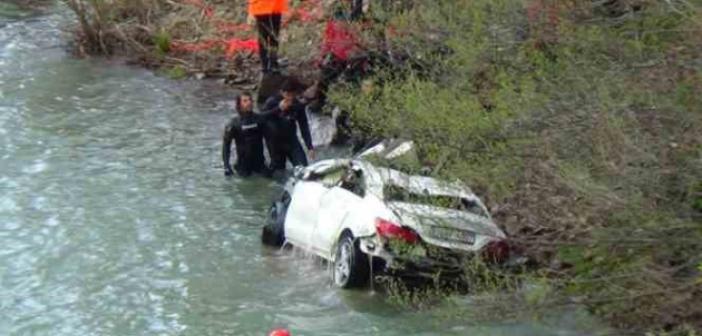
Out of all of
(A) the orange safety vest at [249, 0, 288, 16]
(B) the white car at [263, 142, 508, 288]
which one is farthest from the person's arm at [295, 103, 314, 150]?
(A) the orange safety vest at [249, 0, 288, 16]

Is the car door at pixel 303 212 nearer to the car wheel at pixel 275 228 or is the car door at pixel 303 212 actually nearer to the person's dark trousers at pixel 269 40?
the car wheel at pixel 275 228

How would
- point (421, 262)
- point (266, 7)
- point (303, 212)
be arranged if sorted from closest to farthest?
point (421, 262)
point (303, 212)
point (266, 7)

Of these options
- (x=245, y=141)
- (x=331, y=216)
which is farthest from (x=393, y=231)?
(x=245, y=141)

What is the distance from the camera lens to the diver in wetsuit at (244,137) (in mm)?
22516

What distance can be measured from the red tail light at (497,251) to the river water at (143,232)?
713 millimetres

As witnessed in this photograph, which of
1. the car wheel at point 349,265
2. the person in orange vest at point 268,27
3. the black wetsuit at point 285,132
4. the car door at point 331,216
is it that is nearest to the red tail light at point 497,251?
the car wheel at point 349,265

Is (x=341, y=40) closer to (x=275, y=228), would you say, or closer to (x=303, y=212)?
(x=275, y=228)

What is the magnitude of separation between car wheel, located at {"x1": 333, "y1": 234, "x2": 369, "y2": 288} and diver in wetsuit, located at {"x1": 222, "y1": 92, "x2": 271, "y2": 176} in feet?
20.8

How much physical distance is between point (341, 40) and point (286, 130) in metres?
2.80

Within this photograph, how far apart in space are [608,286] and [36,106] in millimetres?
18260

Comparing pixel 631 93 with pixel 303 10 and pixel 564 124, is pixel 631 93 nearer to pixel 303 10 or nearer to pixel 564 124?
pixel 564 124

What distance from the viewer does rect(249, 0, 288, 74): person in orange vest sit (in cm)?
2675

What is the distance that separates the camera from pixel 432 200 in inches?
562

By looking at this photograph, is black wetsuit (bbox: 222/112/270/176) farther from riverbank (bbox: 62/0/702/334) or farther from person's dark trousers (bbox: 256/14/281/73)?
riverbank (bbox: 62/0/702/334)
